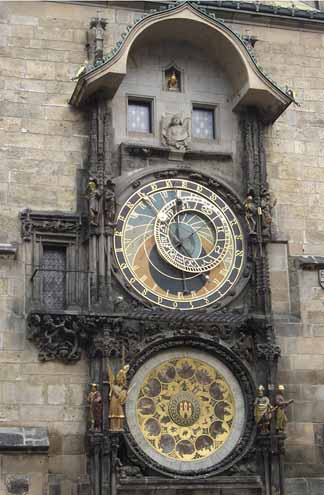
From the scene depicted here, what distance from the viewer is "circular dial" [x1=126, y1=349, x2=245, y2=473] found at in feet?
46.0

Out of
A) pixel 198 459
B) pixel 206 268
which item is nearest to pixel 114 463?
pixel 198 459

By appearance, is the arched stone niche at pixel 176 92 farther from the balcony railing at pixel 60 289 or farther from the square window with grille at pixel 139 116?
the balcony railing at pixel 60 289

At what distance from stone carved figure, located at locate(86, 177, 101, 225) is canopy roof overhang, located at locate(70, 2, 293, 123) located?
125 cm

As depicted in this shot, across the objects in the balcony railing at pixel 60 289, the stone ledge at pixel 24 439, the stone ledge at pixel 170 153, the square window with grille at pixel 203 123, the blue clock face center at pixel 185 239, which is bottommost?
the stone ledge at pixel 24 439

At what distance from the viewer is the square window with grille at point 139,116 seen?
15.5 m

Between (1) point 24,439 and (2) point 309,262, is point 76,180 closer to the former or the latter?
(2) point 309,262

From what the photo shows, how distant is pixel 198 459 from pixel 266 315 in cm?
208

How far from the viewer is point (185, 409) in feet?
46.7

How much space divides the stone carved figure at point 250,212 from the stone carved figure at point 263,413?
7.66 feet

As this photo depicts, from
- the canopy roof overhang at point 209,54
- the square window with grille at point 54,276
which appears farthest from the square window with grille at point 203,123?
the square window with grille at point 54,276

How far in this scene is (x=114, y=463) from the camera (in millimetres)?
13570

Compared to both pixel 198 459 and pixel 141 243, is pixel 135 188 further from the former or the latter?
pixel 198 459

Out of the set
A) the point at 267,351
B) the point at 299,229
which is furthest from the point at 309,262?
the point at 267,351

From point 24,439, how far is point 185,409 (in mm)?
2159
